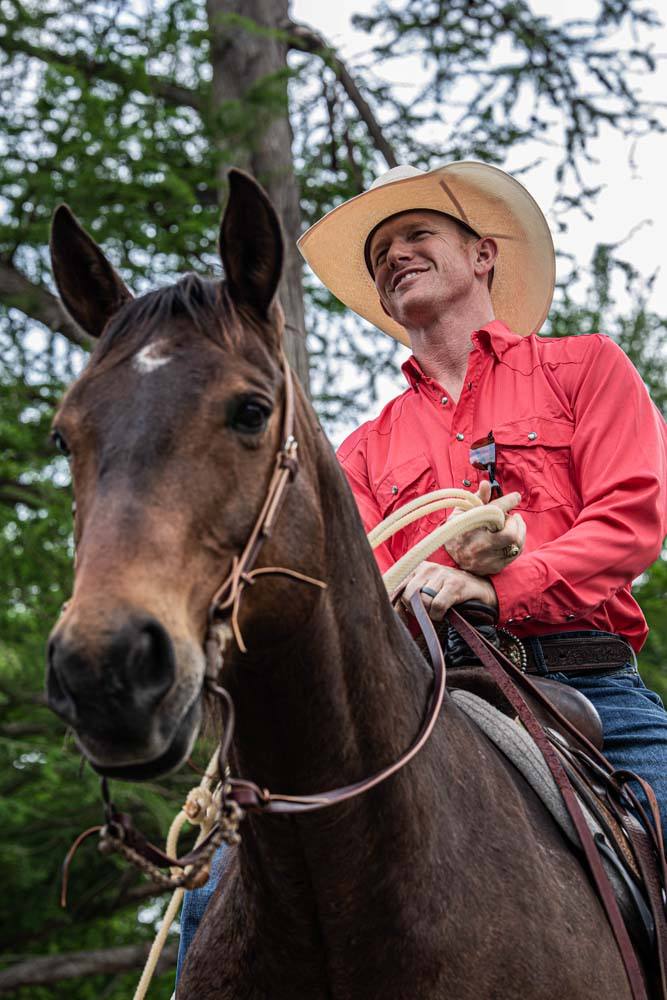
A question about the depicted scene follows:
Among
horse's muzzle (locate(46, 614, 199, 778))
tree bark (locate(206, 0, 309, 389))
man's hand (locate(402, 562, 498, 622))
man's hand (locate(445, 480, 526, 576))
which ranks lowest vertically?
horse's muzzle (locate(46, 614, 199, 778))

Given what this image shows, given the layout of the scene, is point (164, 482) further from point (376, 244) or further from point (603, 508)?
point (376, 244)

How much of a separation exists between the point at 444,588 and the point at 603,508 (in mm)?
643

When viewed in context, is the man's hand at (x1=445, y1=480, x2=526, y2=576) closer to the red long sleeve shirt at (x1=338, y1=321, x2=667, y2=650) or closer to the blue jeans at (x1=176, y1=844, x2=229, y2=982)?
the red long sleeve shirt at (x1=338, y1=321, x2=667, y2=650)

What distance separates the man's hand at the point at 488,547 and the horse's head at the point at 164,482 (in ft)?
3.62

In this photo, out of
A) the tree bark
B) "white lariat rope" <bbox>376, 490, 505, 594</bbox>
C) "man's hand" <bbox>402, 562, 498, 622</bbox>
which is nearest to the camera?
"white lariat rope" <bbox>376, 490, 505, 594</bbox>

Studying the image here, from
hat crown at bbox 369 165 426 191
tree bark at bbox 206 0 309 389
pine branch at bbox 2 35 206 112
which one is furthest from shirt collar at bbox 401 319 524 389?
pine branch at bbox 2 35 206 112

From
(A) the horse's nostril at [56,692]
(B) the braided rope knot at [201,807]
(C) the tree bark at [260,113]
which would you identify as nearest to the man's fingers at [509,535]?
(B) the braided rope knot at [201,807]

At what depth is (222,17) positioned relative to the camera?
8.35 metres

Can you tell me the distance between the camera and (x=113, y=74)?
8812mm

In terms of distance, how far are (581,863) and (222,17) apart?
7486mm

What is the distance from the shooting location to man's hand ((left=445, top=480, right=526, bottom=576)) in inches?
128

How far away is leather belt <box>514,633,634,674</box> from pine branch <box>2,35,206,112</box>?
22.1 feet

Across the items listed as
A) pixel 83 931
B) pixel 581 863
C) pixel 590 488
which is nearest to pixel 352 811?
pixel 581 863

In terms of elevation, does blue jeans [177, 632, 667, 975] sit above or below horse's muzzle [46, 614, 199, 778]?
below
